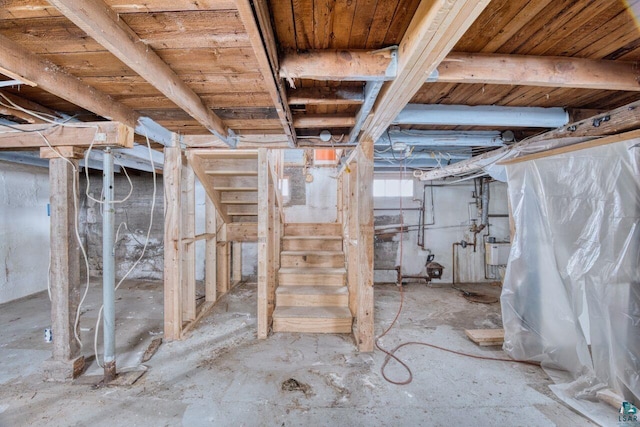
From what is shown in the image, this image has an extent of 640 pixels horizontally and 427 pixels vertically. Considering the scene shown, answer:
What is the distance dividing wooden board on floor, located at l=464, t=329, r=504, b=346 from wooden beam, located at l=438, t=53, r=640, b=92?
2.13m

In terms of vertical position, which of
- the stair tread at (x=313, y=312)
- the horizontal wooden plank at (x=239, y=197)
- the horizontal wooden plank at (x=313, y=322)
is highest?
the horizontal wooden plank at (x=239, y=197)

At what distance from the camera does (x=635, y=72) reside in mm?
1381

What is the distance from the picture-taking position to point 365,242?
2371 mm

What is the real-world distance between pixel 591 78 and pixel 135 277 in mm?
6015

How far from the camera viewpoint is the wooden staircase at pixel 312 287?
269 cm

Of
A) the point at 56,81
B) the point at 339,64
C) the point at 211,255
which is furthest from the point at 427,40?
the point at 211,255

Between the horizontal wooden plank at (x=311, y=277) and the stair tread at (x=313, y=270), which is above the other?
the stair tread at (x=313, y=270)

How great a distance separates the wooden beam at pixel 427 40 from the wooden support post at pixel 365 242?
94 cm

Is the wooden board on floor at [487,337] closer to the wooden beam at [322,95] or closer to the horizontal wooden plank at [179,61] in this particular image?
the wooden beam at [322,95]

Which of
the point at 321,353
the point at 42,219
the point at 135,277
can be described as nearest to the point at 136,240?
the point at 135,277

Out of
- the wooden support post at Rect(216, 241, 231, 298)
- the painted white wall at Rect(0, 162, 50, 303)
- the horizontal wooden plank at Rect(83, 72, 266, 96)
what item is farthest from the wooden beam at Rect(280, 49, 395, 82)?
the painted white wall at Rect(0, 162, 50, 303)

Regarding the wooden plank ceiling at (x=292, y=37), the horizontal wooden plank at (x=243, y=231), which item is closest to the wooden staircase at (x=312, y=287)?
the horizontal wooden plank at (x=243, y=231)

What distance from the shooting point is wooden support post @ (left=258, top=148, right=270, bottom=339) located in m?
2.58

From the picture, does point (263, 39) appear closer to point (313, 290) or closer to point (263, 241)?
point (263, 241)
